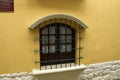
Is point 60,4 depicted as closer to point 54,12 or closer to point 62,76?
point 54,12

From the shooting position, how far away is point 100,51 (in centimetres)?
425

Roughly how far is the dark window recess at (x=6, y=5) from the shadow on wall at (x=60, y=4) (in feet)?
1.09

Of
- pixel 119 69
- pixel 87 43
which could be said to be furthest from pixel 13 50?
pixel 119 69

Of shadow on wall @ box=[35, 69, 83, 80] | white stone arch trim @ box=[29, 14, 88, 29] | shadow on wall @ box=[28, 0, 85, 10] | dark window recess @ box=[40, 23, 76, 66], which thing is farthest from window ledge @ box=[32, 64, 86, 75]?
shadow on wall @ box=[28, 0, 85, 10]

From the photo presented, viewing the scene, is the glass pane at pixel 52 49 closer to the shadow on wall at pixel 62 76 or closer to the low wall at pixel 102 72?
the shadow on wall at pixel 62 76

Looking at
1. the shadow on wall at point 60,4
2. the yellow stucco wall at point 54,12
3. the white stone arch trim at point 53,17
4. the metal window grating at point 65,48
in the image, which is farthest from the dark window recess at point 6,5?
the metal window grating at point 65,48

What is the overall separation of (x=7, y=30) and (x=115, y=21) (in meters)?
2.37

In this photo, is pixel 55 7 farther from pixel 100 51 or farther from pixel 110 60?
pixel 110 60

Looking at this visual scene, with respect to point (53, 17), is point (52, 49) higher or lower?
lower

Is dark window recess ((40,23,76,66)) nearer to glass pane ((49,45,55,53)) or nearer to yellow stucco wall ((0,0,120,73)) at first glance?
glass pane ((49,45,55,53))

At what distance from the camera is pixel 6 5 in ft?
10.9

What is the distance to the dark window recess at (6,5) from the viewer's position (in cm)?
329

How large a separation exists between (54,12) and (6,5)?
0.88 metres

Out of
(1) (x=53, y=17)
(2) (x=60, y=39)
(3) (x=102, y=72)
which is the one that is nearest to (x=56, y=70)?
(2) (x=60, y=39)
